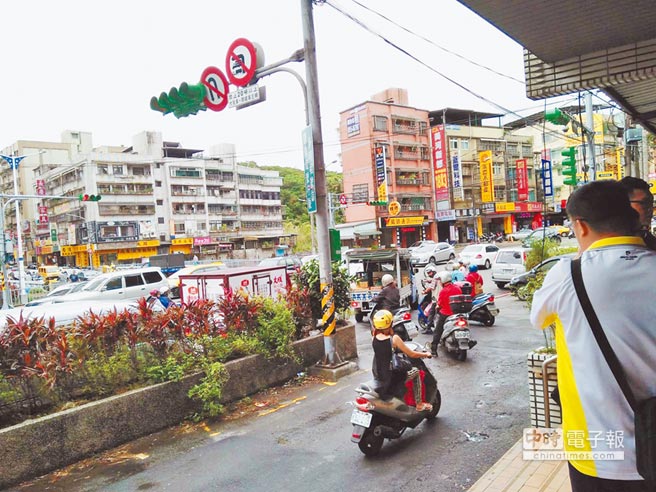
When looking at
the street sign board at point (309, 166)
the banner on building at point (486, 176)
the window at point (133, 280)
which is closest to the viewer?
the street sign board at point (309, 166)

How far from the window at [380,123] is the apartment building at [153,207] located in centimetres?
2381

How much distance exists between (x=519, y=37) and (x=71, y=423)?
655cm

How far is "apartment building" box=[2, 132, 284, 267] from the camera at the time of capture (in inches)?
2126

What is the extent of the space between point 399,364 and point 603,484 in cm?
347

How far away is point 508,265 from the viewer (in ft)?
61.5

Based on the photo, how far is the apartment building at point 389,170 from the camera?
157ft

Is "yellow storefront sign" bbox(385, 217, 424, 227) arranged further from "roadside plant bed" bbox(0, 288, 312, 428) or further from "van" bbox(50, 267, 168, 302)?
"roadside plant bed" bbox(0, 288, 312, 428)

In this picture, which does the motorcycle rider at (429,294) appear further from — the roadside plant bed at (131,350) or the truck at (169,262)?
the truck at (169,262)

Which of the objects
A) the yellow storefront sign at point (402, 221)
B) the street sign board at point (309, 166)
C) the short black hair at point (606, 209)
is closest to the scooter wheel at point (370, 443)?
the short black hair at point (606, 209)

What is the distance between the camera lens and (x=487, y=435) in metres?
5.29

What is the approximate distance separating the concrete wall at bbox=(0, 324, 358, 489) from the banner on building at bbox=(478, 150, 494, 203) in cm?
4725

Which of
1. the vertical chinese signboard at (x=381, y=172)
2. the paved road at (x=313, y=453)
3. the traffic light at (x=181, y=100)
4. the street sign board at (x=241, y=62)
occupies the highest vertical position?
the vertical chinese signboard at (x=381, y=172)

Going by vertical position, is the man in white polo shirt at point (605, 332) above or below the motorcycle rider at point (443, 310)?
above

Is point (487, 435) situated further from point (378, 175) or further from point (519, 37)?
point (378, 175)
